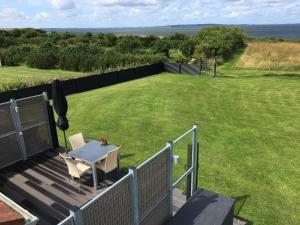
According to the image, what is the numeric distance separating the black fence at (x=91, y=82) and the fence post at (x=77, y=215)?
14509 mm

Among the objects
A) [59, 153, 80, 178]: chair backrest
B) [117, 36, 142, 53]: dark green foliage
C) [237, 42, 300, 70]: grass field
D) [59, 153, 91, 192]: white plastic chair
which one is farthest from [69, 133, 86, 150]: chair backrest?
[117, 36, 142, 53]: dark green foliage

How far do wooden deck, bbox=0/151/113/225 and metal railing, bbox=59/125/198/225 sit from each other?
1.97 m

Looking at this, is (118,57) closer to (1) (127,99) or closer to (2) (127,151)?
(1) (127,99)

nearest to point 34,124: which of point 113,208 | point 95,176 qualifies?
point 95,176

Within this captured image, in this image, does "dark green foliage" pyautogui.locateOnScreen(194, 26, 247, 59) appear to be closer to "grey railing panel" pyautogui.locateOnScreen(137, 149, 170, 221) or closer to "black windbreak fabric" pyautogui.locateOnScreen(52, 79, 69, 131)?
"black windbreak fabric" pyautogui.locateOnScreen(52, 79, 69, 131)

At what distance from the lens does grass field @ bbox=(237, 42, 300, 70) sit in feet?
106

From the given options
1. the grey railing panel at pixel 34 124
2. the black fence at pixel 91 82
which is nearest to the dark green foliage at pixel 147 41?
the black fence at pixel 91 82

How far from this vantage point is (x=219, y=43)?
1690 inches

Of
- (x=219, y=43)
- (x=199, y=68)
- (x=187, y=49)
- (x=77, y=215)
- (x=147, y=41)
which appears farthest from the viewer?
(x=147, y=41)

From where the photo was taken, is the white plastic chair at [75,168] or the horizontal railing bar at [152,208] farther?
the white plastic chair at [75,168]

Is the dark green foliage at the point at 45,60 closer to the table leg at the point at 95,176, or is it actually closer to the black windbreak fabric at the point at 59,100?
the black windbreak fabric at the point at 59,100

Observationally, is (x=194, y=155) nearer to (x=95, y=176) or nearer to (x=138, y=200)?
(x=138, y=200)

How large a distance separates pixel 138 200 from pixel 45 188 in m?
3.61

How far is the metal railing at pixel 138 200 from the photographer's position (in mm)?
3723
